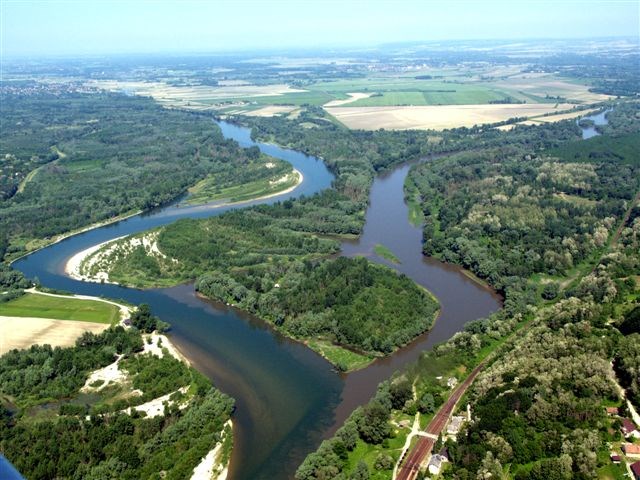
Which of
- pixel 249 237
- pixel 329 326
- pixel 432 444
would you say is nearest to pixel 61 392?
pixel 329 326

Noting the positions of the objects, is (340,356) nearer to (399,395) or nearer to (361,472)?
(399,395)

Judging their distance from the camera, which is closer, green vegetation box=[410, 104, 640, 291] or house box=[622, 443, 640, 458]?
house box=[622, 443, 640, 458]

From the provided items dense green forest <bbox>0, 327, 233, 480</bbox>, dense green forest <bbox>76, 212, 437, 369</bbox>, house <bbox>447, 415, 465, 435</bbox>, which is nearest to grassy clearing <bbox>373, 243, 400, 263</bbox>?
dense green forest <bbox>76, 212, 437, 369</bbox>

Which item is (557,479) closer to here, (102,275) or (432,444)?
(432,444)

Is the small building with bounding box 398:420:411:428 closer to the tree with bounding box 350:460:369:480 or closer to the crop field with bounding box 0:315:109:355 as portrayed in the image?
the tree with bounding box 350:460:369:480

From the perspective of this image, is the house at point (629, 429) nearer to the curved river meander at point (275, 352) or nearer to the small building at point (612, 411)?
the small building at point (612, 411)

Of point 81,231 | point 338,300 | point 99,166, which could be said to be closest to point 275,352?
point 338,300
